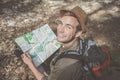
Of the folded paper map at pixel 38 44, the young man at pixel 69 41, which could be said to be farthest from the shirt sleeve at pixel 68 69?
the folded paper map at pixel 38 44

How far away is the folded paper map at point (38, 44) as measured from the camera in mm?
3756

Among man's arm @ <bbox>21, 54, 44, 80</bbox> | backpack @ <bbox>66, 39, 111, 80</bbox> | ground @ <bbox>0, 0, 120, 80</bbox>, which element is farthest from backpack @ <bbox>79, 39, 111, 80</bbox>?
ground @ <bbox>0, 0, 120, 80</bbox>

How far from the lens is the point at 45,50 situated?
3.93 m

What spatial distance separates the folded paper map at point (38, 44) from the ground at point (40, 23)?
0.79 meters

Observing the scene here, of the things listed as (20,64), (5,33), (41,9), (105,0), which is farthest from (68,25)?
(105,0)

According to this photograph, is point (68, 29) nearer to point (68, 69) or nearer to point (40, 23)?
point (68, 69)

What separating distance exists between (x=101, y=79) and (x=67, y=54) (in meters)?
0.47

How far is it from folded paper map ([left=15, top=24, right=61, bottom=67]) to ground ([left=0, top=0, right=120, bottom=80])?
794 millimetres

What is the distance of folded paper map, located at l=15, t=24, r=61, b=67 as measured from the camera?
12.3ft

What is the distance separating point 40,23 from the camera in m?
5.74

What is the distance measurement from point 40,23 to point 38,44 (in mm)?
1923

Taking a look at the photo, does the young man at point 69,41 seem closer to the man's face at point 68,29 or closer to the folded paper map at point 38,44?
the man's face at point 68,29

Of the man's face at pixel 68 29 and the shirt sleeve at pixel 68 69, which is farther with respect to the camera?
the man's face at pixel 68 29

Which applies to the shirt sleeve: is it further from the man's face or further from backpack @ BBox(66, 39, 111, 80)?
the man's face
